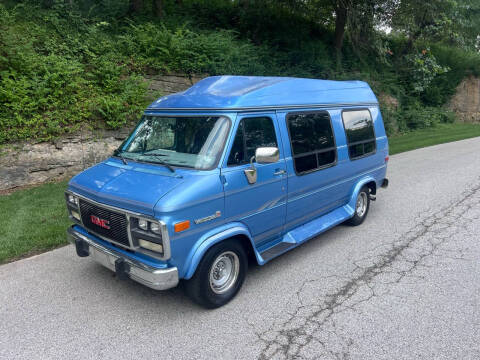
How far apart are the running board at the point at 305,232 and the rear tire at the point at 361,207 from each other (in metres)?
0.43

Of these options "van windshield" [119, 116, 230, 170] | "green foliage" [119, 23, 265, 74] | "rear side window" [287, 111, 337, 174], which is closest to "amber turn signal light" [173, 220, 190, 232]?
"van windshield" [119, 116, 230, 170]

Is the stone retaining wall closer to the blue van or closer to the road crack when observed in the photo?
the blue van

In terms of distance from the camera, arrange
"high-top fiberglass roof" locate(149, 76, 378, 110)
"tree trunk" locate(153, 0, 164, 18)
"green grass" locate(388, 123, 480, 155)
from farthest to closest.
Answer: "green grass" locate(388, 123, 480, 155) < "tree trunk" locate(153, 0, 164, 18) < "high-top fiberglass roof" locate(149, 76, 378, 110)

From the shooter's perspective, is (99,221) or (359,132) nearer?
(99,221)

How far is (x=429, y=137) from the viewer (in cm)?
1748

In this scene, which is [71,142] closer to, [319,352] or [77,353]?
[77,353]

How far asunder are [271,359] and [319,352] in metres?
0.44

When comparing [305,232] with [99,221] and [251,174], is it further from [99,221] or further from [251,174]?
[99,221]

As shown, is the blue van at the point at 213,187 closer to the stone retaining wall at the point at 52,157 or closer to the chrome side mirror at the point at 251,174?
the chrome side mirror at the point at 251,174

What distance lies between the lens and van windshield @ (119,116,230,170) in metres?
3.98

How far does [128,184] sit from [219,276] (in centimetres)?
141

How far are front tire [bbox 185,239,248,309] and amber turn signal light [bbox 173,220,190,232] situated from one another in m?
0.43

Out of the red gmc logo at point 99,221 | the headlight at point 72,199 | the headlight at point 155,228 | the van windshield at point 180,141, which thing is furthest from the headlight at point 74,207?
the headlight at point 155,228

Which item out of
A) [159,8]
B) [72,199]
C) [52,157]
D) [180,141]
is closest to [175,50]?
[159,8]
